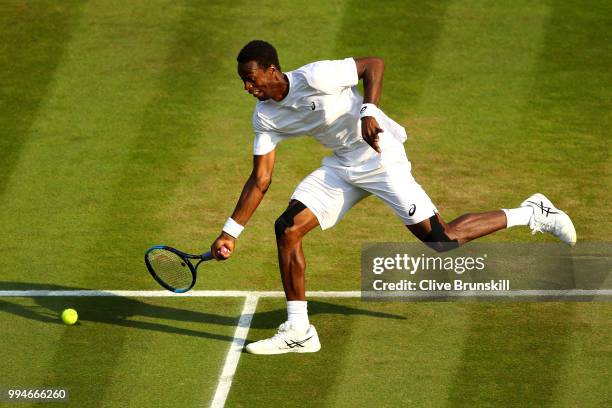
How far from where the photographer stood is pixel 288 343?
1072cm

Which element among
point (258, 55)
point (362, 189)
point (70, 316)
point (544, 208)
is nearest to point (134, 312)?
point (70, 316)

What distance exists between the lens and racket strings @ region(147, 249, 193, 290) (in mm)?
11195

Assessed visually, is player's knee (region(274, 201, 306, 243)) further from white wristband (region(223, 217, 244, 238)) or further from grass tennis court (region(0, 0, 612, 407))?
grass tennis court (region(0, 0, 612, 407))

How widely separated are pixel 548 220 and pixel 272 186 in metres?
3.68

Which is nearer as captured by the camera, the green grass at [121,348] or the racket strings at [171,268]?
the green grass at [121,348]

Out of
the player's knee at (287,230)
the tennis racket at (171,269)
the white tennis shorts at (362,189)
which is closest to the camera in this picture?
the player's knee at (287,230)

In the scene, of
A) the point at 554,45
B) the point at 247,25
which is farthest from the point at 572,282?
the point at 247,25

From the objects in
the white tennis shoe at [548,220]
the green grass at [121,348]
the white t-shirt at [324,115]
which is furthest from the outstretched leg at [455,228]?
the green grass at [121,348]

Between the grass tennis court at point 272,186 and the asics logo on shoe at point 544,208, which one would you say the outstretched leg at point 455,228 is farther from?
the grass tennis court at point 272,186

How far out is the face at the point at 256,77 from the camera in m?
10.4

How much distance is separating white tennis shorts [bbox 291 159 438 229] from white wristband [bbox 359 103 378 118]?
75 cm

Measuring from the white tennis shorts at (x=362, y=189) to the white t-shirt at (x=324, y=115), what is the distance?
114 mm

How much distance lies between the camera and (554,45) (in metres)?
17.0

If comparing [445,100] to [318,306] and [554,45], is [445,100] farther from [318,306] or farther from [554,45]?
[318,306]
